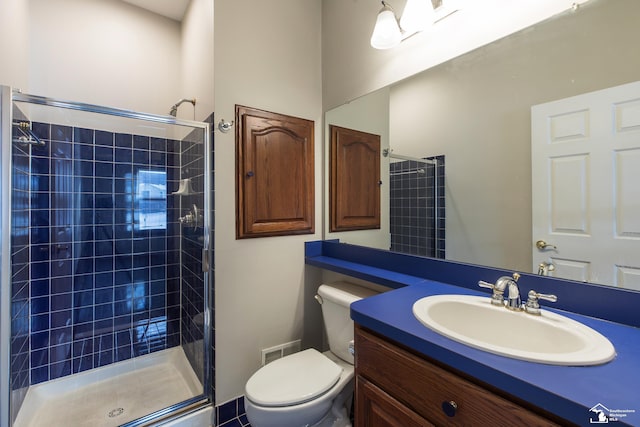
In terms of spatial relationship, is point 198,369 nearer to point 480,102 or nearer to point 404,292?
point 404,292

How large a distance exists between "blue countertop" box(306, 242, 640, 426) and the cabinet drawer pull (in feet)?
0.32

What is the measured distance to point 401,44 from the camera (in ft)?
4.88

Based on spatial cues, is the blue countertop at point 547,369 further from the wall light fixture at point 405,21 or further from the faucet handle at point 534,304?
the wall light fixture at point 405,21

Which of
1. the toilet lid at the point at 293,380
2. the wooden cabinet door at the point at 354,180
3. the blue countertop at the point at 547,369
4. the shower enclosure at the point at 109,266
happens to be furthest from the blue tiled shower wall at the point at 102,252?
the blue countertop at the point at 547,369

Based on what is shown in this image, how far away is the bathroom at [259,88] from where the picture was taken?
1.56 meters

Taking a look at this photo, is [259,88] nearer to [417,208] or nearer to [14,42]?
[417,208]

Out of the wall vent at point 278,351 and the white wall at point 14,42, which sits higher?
the white wall at point 14,42

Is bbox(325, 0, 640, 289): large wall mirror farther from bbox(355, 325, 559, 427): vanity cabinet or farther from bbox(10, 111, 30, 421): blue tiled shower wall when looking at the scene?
bbox(10, 111, 30, 421): blue tiled shower wall

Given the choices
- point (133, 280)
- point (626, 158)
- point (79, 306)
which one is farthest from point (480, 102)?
point (79, 306)

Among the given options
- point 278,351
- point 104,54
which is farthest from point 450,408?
point 104,54

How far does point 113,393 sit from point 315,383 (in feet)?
4.67

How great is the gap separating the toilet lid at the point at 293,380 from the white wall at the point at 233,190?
1.12 ft

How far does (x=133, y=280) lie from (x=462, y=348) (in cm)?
216

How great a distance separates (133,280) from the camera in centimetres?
201
